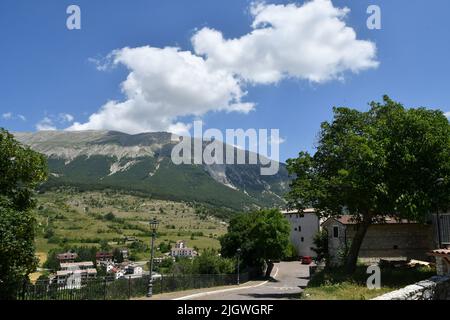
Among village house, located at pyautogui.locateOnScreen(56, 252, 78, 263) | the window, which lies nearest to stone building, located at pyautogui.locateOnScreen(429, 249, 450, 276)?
the window

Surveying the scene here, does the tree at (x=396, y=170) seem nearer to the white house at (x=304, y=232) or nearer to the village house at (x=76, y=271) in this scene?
the village house at (x=76, y=271)

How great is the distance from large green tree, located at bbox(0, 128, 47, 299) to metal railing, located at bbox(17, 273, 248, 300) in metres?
1.04

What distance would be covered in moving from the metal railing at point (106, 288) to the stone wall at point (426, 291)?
14.5 meters

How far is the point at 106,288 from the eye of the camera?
21.8 meters

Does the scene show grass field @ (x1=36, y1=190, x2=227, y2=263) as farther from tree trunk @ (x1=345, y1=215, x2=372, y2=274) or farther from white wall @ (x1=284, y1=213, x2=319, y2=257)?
tree trunk @ (x1=345, y1=215, x2=372, y2=274)

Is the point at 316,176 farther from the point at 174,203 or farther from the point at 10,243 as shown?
the point at 174,203

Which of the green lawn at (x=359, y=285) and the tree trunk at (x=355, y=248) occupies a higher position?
Answer: the tree trunk at (x=355, y=248)

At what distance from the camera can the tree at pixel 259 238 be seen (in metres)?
51.5

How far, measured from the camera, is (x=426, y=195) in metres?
19.9

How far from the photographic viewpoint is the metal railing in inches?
708

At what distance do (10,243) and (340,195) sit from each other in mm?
17199

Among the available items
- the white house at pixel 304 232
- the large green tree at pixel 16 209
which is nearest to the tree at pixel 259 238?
the white house at pixel 304 232
